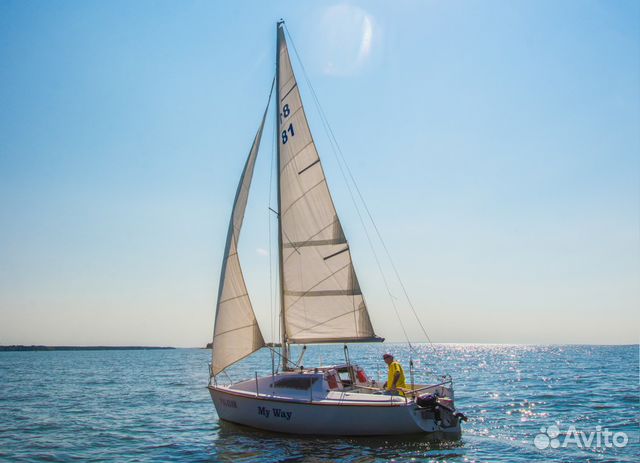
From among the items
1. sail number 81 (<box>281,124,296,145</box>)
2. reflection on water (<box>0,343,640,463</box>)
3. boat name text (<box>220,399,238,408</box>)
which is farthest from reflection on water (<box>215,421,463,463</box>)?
sail number 81 (<box>281,124,296,145</box>)

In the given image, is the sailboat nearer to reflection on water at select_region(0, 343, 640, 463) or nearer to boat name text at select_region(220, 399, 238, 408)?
boat name text at select_region(220, 399, 238, 408)

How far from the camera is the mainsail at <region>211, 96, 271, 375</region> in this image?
18766 millimetres

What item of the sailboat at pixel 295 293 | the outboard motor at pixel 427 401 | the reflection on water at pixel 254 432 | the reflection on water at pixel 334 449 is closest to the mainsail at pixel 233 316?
the sailboat at pixel 295 293

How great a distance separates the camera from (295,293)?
18719 millimetres

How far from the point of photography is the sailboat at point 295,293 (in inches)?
703

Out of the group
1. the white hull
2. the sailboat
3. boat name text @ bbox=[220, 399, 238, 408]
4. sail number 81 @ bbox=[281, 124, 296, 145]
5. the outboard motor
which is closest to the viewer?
the white hull

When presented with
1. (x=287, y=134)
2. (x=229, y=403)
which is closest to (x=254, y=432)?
Answer: (x=229, y=403)

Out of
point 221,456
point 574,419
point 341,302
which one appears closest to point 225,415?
point 221,456

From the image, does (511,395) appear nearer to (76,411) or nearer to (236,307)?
(236,307)

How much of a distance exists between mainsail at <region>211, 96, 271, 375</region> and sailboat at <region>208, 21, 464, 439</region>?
0.04 metres

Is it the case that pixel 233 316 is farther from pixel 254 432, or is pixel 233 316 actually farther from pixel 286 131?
pixel 286 131

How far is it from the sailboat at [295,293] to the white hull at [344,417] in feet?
0.40

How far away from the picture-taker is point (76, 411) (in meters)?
24.9

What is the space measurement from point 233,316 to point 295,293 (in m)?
2.42
